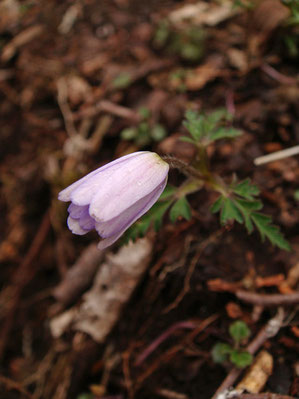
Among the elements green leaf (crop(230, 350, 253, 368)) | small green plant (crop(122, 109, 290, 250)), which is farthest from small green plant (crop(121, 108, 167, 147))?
green leaf (crop(230, 350, 253, 368))

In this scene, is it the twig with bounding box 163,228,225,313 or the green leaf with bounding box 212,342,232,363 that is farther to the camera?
the twig with bounding box 163,228,225,313

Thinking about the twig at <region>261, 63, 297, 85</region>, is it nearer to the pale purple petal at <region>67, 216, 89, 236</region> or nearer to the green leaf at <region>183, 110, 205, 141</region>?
the green leaf at <region>183, 110, 205, 141</region>

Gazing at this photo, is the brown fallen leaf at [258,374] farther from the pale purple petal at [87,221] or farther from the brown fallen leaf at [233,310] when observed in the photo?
the pale purple petal at [87,221]

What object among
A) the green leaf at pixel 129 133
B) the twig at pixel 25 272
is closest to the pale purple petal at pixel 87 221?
the green leaf at pixel 129 133

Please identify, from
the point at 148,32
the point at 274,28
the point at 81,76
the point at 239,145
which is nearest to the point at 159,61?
the point at 148,32

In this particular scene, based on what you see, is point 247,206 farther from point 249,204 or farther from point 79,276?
point 79,276
